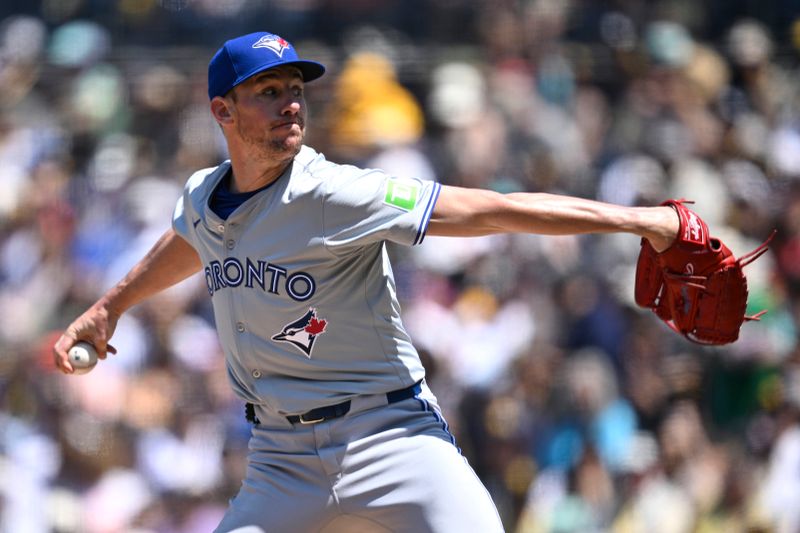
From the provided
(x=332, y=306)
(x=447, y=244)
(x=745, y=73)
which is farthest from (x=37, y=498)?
(x=745, y=73)

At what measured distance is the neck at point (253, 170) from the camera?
301 centimetres

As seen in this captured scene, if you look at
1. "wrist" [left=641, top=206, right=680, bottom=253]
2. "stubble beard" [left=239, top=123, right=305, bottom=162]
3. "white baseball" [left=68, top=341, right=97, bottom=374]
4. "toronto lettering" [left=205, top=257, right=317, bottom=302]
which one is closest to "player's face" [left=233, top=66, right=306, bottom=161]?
"stubble beard" [left=239, top=123, right=305, bottom=162]

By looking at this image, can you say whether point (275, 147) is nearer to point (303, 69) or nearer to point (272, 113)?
point (272, 113)

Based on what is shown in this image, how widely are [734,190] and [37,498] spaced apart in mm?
4143

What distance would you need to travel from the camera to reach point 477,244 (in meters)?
6.29

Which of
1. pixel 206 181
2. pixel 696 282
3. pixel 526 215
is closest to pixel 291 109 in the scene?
pixel 206 181

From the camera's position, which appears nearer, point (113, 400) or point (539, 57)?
point (113, 400)

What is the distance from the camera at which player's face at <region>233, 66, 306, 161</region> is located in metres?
2.97

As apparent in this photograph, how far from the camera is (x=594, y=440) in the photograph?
19.0ft

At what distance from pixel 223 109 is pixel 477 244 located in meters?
3.33

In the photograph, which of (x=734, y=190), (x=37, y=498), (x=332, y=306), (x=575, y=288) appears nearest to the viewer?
(x=332, y=306)

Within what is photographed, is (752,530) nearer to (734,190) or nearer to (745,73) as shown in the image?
(734,190)

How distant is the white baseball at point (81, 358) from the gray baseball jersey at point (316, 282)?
465 millimetres

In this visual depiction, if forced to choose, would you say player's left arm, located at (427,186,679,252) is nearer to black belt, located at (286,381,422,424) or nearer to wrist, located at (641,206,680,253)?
wrist, located at (641,206,680,253)
